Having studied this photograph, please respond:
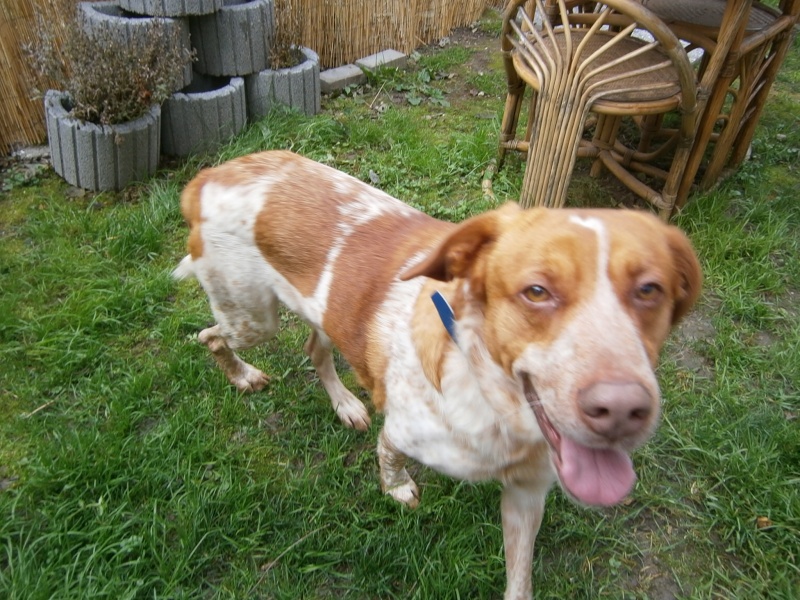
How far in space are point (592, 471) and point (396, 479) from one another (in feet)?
3.72

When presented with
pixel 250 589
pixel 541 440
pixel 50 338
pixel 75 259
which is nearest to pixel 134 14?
pixel 75 259

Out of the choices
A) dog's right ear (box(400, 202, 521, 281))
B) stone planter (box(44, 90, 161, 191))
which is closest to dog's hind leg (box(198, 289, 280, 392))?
dog's right ear (box(400, 202, 521, 281))

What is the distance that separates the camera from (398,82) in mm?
5688

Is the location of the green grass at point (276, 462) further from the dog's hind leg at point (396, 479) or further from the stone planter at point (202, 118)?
the stone planter at point (202, 118)

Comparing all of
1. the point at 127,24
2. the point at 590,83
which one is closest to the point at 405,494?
the point at 590,83

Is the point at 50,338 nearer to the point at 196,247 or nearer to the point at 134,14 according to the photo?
the point at 196,247

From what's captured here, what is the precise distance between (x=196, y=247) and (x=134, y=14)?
9.28ft

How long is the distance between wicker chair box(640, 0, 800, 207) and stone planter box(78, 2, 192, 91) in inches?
126

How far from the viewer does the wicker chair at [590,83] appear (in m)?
3.15

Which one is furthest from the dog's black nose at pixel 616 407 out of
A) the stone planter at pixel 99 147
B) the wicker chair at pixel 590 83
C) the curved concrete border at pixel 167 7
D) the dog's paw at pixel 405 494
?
the curved concrete border at pixel 167 7

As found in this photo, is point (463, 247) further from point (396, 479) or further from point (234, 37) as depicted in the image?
point (234, 37)

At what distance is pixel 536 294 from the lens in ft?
4.75

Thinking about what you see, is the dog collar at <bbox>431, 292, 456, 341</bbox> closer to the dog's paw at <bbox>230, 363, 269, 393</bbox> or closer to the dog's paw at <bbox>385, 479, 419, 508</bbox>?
the dog's paw at <bbox>385, 479, 419, 508</bbox>

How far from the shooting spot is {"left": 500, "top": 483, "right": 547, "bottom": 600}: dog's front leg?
1972 mm
